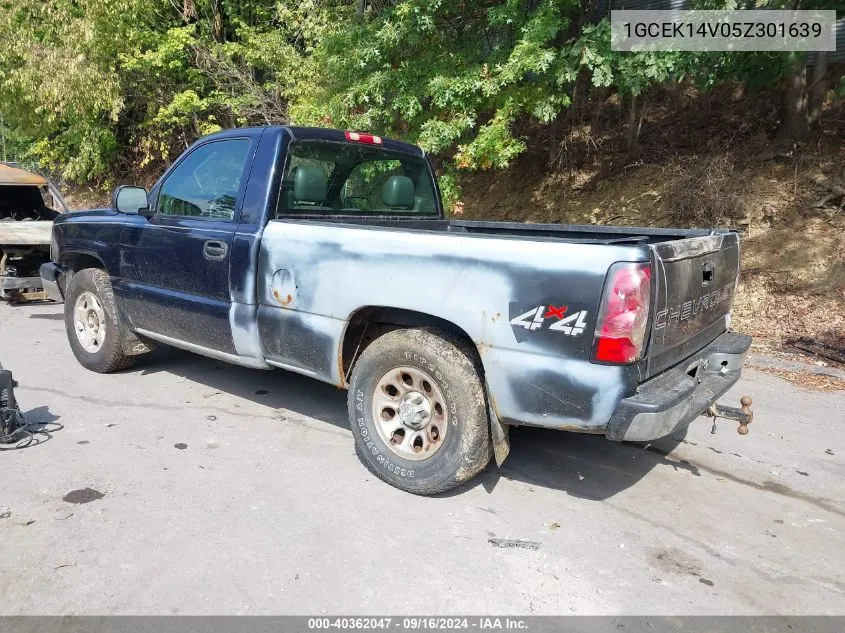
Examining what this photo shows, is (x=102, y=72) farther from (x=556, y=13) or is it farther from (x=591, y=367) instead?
(x=591, y=367)

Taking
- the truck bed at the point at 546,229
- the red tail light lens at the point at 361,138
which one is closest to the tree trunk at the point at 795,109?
the truck bed at the point at 546,229

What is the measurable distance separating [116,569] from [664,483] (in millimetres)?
2944

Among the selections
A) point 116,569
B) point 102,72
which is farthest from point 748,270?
point 102,72

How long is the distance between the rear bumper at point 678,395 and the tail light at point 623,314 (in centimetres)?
23

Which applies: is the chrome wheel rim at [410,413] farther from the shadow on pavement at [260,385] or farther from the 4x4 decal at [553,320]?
the shadow on pavement at [260,385]

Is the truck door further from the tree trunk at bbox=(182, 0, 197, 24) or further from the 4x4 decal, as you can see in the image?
the tree trunk at bbox=(182, 0, 197, 24)

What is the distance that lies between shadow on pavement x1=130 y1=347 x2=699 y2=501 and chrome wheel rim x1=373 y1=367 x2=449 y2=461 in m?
0.32

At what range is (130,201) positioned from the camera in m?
4.78

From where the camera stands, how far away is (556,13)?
7.44 meters

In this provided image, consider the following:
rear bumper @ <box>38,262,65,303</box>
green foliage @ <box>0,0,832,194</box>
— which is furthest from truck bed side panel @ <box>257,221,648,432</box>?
green foliage @ <box>0,0,832,194</box>

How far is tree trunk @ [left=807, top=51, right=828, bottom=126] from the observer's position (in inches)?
343

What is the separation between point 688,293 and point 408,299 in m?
1.41

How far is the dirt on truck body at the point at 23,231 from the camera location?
28.0 ft

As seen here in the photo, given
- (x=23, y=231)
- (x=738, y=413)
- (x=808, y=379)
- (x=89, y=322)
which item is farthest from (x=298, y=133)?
(x=23, y=231)
